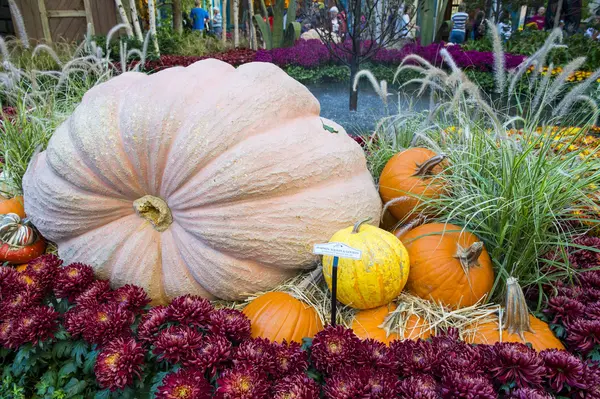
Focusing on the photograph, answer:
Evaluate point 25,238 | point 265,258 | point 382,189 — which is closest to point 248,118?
point 265,258

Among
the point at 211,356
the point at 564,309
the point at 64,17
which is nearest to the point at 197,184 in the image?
the point at 211,356

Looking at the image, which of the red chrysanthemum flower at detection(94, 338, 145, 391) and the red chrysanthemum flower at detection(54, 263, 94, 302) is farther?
the red chrysanthemum flower at detection(54, 263, 94, 302)

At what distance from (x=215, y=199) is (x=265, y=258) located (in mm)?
299

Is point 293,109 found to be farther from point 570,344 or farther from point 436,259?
point 570,344

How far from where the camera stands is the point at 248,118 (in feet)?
5.40

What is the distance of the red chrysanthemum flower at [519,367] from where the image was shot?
3.53 ft

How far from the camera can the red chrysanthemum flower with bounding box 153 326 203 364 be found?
115 cm

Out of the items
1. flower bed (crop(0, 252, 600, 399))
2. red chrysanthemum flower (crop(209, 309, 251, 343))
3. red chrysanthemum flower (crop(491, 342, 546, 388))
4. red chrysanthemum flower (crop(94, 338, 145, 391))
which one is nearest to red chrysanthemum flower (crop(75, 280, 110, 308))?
flower bed (crop(0, 252, 600, 399))

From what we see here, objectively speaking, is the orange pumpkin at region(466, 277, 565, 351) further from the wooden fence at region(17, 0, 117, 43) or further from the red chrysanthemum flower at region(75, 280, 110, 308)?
the wooden fence at region(17, 0, 117, 43)

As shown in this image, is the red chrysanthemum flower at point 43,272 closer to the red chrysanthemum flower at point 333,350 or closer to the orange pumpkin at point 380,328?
the red chrysanthemum flower at point 333,350

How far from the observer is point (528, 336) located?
1435 millimetres

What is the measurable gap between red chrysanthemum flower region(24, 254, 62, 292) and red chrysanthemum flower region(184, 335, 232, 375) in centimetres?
75

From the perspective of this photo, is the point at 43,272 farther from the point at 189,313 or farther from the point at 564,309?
the point at 564,309

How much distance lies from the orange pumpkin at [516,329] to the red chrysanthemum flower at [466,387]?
0.43 m
